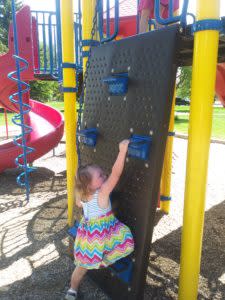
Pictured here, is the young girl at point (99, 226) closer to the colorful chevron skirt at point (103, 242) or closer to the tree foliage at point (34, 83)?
the colorful chevron skirt at point (103, 242)

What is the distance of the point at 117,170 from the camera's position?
90.8 inches

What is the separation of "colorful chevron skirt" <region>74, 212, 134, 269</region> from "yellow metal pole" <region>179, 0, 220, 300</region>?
427 millimetres

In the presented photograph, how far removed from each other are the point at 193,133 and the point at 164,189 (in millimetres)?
2411

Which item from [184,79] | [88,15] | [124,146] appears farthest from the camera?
[184,79]

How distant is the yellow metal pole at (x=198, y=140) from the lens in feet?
6.25

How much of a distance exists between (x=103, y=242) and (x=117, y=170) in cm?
54

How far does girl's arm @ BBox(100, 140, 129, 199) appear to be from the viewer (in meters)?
2.29

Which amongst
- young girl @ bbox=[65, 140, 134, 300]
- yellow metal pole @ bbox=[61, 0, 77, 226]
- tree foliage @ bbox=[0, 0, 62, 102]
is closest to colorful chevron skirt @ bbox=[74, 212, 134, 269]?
young girl @ bbox=[65, 140, 134, 300]

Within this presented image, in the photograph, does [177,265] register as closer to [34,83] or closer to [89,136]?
[89,136]

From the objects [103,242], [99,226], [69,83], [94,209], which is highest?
[69,83]

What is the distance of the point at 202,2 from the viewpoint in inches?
74.2

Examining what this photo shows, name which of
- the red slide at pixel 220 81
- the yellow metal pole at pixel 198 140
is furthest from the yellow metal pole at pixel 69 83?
the red slide at pixel 220 81

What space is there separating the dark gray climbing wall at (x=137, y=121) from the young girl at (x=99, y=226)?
0.11 m

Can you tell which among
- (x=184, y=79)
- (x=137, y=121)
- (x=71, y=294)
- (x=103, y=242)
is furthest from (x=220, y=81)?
(x=184, y=79)
